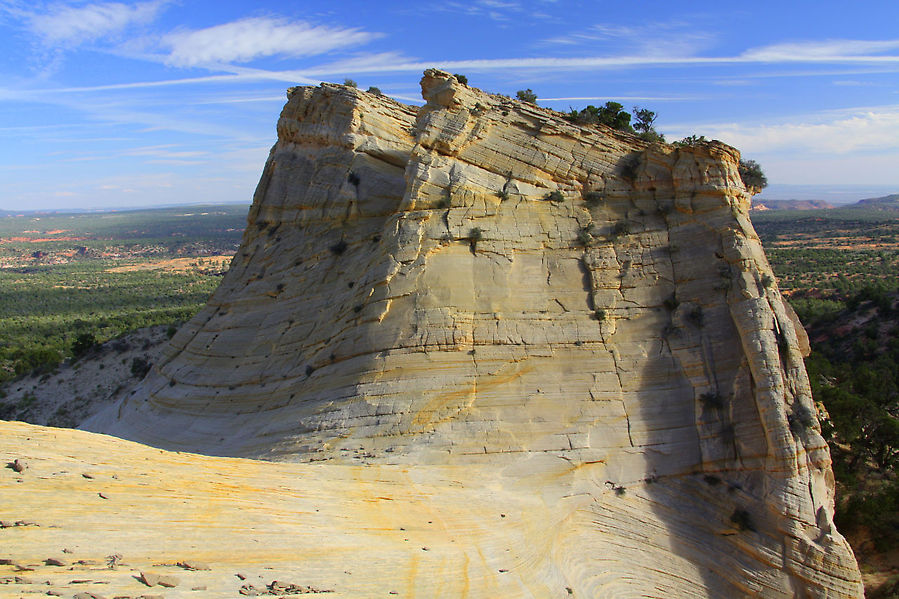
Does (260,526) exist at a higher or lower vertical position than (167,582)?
lower

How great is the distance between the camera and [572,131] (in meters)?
19.8

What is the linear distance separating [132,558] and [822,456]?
1524cm

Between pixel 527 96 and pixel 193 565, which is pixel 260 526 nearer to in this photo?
pixel 193 565

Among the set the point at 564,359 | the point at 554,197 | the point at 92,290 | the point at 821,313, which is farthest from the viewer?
the point at 92,290

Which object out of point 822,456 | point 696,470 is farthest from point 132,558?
point 822,456

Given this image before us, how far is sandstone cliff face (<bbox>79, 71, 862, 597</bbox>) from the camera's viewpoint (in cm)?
1389

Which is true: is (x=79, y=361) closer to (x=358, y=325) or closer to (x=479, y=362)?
(x=358, y=325)

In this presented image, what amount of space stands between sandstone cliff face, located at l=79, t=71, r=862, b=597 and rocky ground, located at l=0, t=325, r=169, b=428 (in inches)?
392

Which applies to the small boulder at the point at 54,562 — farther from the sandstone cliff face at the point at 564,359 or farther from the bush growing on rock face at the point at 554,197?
the bush growing on rock face at the point at 554,197

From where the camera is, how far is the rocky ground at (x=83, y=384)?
1154 inches

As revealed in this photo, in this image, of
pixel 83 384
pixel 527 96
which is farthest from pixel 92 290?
pixel 527 96

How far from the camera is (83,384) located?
3175 cm

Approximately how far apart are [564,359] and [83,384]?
1114 inches

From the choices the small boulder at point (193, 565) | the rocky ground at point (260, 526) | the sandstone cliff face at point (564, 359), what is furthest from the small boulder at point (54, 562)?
the sandstone cliff face at point (564, 359)
